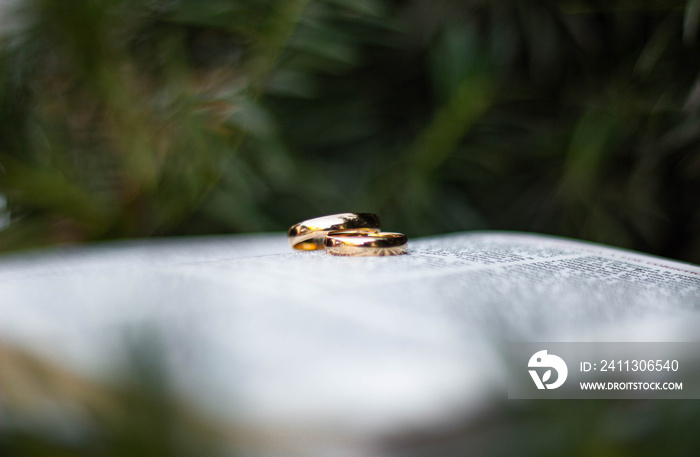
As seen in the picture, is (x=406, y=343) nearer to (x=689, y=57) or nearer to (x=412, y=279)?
(x=412, y=279)

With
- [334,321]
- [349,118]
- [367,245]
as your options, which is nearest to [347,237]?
[367,245]

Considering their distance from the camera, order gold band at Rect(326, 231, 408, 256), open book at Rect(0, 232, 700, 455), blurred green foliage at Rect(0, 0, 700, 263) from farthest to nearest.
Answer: blurred green foliage at Rect(0, 0, 700, 263), gold band at Rect(326, 231, 408, 256), open book at Rect(0, 232, 700, 455)

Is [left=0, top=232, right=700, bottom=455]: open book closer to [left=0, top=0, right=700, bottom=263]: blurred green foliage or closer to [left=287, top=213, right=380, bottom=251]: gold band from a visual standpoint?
[left=287, top=213, right=380, bottom=251]: gold band

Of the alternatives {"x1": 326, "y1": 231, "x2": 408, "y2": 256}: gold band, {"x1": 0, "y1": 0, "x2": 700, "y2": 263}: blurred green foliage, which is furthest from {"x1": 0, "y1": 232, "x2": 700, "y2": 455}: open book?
{"x1": 0, "y1": 0, "x2": 700, "y2": 263}: blurred green foliage

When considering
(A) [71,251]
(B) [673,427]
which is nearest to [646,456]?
(B) [673,427]

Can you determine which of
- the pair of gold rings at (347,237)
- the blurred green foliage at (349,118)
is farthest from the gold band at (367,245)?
the blurred green foliage at (349,118)

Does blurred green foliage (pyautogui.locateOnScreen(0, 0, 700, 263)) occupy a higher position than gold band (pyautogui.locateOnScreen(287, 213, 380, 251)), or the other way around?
blurred green foliage (pyautogui.locateOnScreen(0, 0, 700, 263))

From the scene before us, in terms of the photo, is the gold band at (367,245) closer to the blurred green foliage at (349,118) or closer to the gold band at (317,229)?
the gold band at (317,229)
